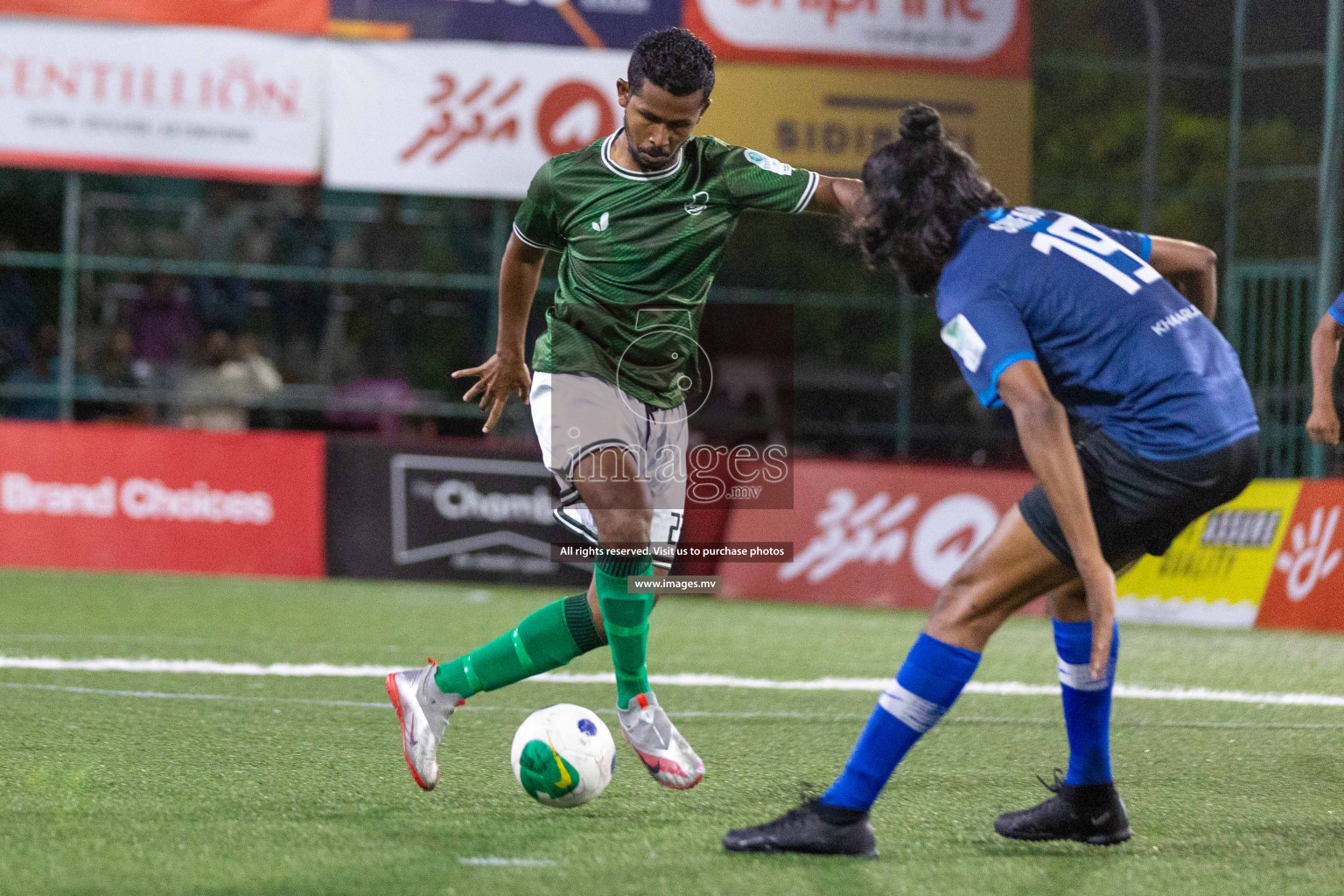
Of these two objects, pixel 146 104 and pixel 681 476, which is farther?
Answer: pixel 146 104

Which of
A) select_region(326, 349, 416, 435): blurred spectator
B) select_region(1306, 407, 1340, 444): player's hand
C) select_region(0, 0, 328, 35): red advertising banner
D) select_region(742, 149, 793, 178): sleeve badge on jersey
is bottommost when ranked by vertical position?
select_region(326, 349, 416, 435): blurred spectator

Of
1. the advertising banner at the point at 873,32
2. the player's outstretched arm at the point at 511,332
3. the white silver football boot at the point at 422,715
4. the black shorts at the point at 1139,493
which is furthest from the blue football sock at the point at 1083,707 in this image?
the advertising banner at the point at 873,32

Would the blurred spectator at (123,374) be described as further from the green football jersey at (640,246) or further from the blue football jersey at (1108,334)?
the blue football jersey at (1108,334)

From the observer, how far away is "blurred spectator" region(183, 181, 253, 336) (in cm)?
1539

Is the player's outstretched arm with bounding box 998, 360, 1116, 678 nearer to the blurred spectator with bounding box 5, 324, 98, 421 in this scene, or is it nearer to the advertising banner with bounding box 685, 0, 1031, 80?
the advertising banner with bounding box 685, 0, 1031, 80

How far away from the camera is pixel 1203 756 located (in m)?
5.82

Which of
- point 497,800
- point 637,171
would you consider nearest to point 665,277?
point 637,171

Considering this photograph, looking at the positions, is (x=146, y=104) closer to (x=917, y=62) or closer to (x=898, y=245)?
(x=917, y=62)

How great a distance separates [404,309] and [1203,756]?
432 inches

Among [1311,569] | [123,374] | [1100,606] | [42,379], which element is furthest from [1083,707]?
[42,379]

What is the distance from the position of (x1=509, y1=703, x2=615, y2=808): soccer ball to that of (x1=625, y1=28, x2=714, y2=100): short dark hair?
1.93 metres

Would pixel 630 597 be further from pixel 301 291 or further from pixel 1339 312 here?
pixel 301 291

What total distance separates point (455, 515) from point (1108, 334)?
933 centimetres

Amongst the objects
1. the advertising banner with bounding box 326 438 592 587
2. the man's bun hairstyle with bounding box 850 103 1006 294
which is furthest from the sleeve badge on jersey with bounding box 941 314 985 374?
the advertising banner with bounding box 326 438 592 587
